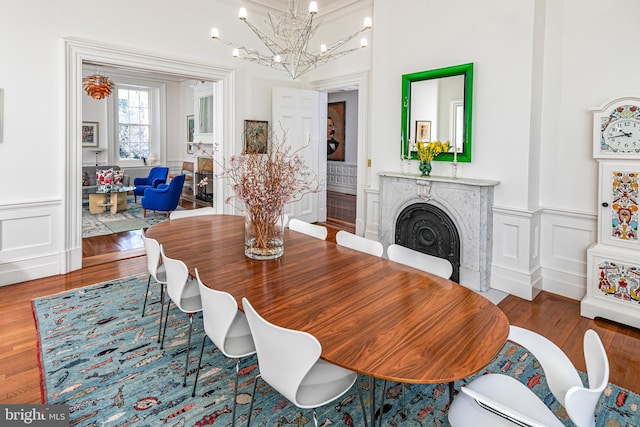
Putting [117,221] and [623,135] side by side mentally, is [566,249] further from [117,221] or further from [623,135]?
[117,221]

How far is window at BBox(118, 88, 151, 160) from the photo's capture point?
9398mm

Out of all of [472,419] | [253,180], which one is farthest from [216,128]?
[472,419]

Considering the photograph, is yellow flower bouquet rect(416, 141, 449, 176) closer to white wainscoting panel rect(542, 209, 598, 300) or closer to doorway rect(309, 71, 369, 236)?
white wainscoting panel rect(542, 209, 598, 300)

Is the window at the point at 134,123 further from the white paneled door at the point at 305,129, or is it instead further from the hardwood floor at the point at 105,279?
the hardwood floor at the point at 105,279

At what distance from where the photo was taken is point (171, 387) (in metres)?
2.22

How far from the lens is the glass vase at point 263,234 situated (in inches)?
95.4

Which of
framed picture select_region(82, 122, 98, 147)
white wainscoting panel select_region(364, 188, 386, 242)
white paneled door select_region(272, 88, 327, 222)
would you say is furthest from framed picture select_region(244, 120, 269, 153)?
framed picture select_region(82, 122, 98, 147)

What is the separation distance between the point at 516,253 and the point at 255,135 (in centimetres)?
382

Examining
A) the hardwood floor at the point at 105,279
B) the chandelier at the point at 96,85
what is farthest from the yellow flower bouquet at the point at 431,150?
the chandelier at the point at 96,85

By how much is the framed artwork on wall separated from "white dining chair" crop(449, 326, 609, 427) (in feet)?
10.0

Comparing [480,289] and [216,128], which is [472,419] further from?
[216,128]

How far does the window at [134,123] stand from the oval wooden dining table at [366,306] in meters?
7.93

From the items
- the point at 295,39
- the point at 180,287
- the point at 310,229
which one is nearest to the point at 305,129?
the point at 295,39

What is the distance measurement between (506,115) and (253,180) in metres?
2.68
